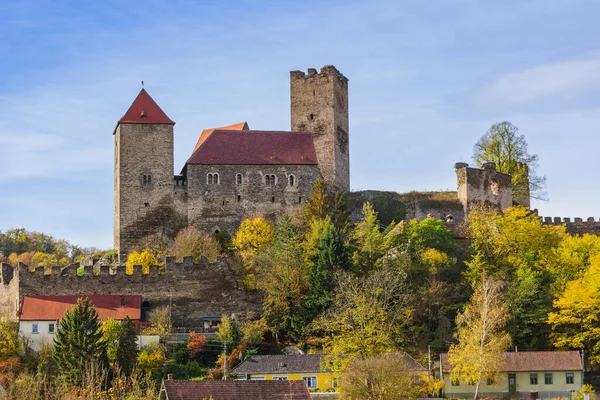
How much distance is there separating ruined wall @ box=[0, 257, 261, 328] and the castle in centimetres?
1011

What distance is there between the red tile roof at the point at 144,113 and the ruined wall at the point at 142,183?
294 millimetres

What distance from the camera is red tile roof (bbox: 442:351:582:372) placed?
5922cm

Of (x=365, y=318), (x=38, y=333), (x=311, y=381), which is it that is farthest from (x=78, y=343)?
(x=365, y=318)

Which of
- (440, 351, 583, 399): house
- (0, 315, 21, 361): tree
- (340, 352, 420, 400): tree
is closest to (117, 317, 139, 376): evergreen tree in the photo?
(0, 315, 21, 361): tree

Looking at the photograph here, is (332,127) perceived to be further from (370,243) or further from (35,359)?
(35,359)

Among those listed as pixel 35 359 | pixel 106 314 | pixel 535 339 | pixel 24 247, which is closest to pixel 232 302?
pixel 106 314

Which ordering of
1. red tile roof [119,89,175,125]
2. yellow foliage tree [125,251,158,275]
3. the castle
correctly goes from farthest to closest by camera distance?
red tile roof [119,89,175,125], the castle, yellow foliage tree [125,251,158,275]

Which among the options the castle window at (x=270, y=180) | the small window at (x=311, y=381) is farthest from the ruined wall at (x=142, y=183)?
the small window at (x=311, y=381)

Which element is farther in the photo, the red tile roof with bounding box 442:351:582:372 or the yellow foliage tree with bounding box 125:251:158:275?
the yellow foliage tree with bounding box 125:251:158:275

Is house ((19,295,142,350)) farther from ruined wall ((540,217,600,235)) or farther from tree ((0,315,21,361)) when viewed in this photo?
ruined wall ((540,217,600,235))

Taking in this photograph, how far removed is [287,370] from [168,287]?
12.0 m

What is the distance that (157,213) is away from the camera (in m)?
79.8

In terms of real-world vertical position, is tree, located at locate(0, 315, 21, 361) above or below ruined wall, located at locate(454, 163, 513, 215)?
below

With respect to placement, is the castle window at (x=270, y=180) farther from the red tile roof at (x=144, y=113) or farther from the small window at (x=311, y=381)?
the small window at (x=311, y=381)
